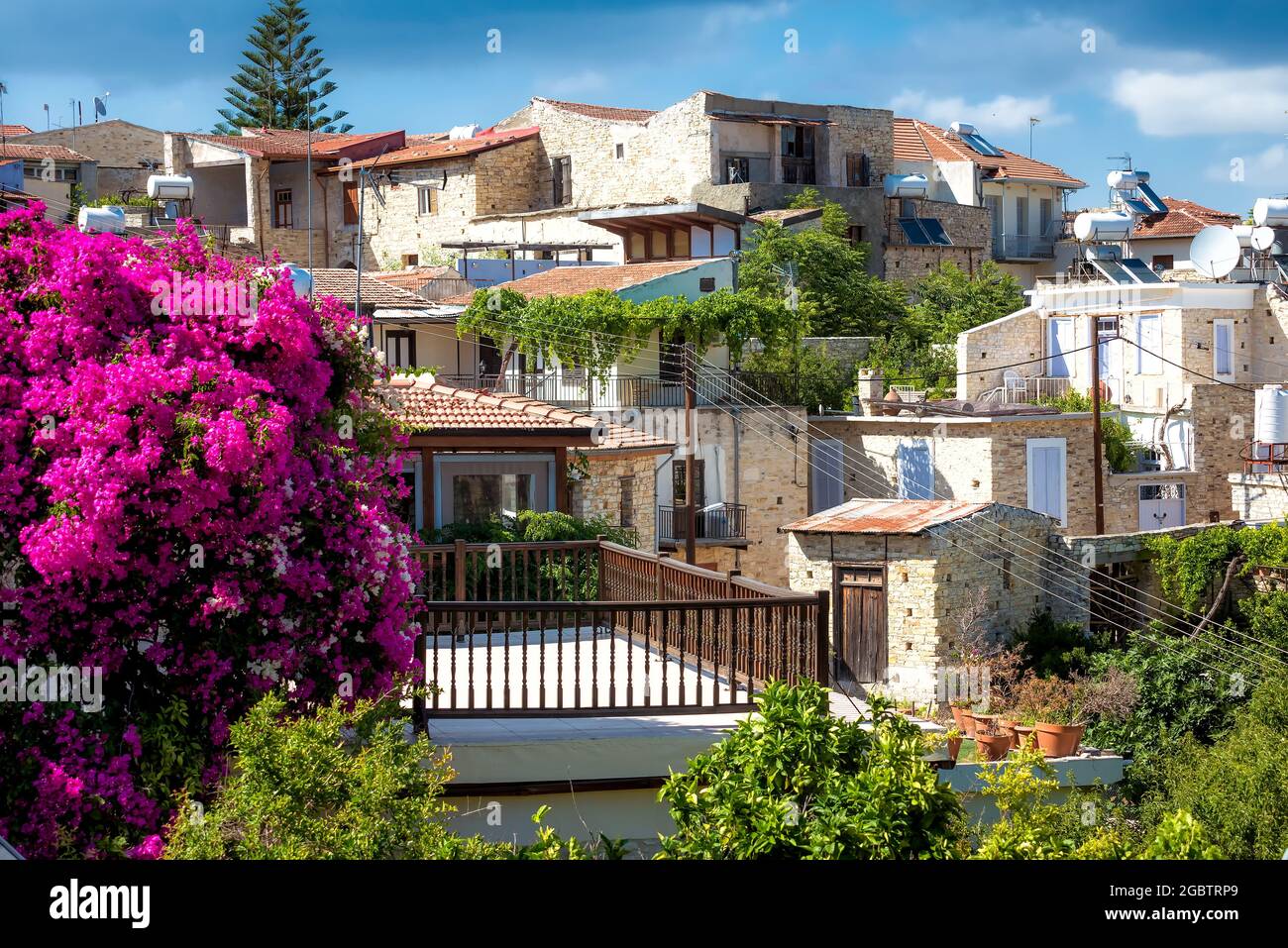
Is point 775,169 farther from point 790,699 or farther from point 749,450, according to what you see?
point 790,699

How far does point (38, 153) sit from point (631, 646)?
50.8 meters

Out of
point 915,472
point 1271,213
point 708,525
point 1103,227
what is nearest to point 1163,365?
point 1103,227

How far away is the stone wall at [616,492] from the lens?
Answer: 2609cm

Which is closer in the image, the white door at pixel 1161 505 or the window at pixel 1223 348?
the white door at pixel 1161 505

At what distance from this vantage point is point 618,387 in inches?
1447

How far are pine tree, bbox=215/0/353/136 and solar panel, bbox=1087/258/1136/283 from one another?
128 feet

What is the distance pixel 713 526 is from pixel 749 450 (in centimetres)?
241

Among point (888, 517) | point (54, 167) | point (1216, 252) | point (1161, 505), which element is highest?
point (54, 167)

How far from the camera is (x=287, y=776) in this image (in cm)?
629

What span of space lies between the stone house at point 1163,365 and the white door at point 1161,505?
0.04m

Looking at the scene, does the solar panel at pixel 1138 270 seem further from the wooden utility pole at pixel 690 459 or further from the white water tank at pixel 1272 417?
the wooden utility pole at pixel 690 459

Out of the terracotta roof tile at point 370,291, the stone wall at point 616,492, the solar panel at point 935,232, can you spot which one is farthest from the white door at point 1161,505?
the terracotta roof tile at point 370,291

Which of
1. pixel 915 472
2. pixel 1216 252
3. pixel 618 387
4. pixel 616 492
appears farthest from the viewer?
pixel 1216 252

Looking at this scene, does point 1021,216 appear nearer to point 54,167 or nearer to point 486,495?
point 54,167
